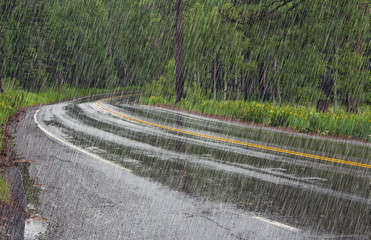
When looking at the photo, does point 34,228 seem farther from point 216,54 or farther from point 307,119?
point 216,54

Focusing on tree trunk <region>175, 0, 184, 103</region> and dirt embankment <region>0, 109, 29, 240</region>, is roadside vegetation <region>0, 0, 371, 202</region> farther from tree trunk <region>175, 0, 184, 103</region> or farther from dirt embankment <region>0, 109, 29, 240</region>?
dirt embankment <region>0, 109, 29, 240</region>

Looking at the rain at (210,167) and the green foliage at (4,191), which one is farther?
the green foliage at (4,191)

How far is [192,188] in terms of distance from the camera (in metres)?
6.47

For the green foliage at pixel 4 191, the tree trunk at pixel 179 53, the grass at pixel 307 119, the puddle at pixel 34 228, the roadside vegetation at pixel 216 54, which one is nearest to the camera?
the puddle at pixel 34 228

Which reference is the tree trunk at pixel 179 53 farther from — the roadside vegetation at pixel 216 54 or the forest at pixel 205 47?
the forest at pixel 205 47

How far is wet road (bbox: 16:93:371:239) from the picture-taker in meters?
4.68

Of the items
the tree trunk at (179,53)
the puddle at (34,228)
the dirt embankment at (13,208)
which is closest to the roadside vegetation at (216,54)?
the tree trunk at (179,53)

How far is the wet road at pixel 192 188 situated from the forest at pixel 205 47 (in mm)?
10773

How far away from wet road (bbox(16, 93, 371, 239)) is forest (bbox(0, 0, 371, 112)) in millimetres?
10773

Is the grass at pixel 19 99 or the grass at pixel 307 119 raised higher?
the grass at pixel 307 119

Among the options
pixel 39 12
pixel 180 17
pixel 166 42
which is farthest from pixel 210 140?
pixel 166 42

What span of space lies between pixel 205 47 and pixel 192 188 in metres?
33.2

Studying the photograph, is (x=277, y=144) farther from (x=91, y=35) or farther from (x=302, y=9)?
(x=91, y=35)

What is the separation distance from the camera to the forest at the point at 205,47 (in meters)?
23.1
